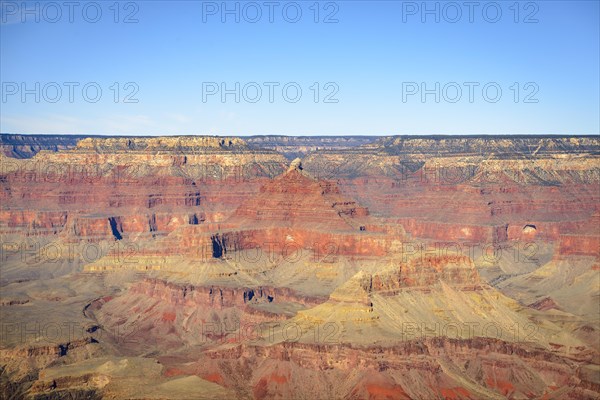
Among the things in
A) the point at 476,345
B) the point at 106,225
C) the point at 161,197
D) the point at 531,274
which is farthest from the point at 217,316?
the point at 161,197

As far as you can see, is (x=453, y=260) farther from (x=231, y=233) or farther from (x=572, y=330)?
(x=231, y=233)

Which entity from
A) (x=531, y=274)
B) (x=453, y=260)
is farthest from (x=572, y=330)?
(x=531, y=274)

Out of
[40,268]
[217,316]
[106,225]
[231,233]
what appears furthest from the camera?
[106,225]

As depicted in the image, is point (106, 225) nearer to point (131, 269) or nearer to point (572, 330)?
point (131, 269)

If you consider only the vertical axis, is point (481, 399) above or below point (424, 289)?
below

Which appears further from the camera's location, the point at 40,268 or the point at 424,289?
the point at 40,268

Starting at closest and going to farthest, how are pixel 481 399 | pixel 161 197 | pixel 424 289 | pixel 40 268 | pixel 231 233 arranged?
1. pixel 481 399
2. pixel 424 289
3. pixel 231 233
4. pixel 40 268
5. pixel 161 197

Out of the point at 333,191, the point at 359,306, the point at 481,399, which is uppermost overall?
the point at 333,191
